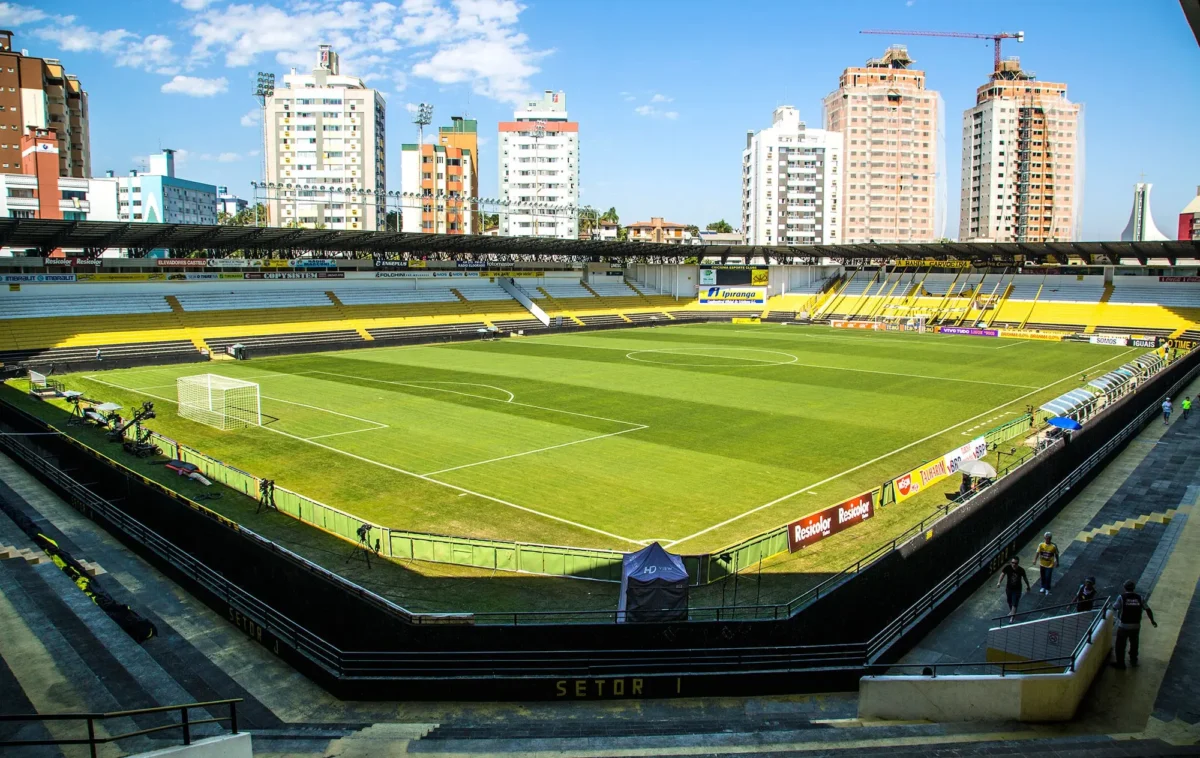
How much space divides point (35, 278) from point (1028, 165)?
148102mm

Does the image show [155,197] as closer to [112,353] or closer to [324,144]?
[324,144]

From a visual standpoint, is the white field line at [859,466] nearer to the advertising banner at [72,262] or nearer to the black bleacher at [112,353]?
the black bleacher at [112,353]

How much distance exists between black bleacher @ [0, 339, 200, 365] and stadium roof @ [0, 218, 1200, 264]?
24.5 ft

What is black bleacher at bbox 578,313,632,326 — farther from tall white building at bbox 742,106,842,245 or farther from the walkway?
tall white building at bbox 742,106,842,245

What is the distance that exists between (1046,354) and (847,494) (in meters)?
42.9

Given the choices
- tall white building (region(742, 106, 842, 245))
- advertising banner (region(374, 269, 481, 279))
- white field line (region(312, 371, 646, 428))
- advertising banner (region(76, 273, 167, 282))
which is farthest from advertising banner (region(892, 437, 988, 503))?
tall white building (region(742, 106, 842, 245))

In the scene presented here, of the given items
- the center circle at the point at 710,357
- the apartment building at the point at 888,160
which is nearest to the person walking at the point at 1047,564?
the center circle at the point at 710,357

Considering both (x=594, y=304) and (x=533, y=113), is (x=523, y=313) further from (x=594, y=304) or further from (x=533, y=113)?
(x=533, y=113)

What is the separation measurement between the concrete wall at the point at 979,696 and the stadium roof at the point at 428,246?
52629 mm

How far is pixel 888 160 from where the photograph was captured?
149000 mm

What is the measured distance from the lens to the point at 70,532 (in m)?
20.5

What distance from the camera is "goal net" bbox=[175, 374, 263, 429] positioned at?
34156 millimetres

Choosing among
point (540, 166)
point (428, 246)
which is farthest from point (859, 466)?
point (540, 166)

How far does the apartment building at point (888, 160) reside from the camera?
148m
